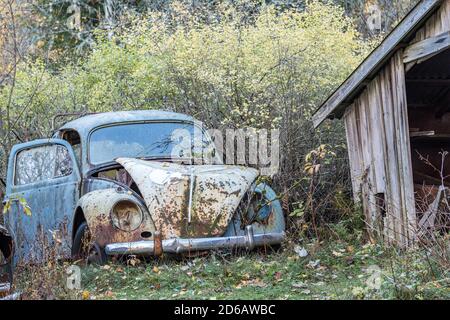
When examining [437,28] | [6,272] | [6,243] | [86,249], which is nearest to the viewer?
[6,272]

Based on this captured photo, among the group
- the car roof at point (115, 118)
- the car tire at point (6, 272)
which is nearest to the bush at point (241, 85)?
the car roof at point (115, 118)

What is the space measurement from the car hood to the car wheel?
70 centimetres

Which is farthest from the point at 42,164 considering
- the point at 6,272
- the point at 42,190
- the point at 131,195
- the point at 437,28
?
the point at 437,28

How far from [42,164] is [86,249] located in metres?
2.11

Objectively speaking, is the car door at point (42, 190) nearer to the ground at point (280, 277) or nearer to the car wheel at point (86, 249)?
the car wheel at point (86, 249)

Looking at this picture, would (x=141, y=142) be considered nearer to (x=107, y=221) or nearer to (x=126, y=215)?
(x=126, y=215)

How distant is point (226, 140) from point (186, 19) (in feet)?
21.3

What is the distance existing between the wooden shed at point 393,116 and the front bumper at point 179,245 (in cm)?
154

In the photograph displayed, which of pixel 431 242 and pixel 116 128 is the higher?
pixel 116 128

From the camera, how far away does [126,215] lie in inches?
318

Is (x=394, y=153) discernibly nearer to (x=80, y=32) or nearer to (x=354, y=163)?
(x=354, y=163)

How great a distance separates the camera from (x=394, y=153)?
9484 millimetres

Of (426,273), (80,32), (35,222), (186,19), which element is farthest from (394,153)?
(80,32)
